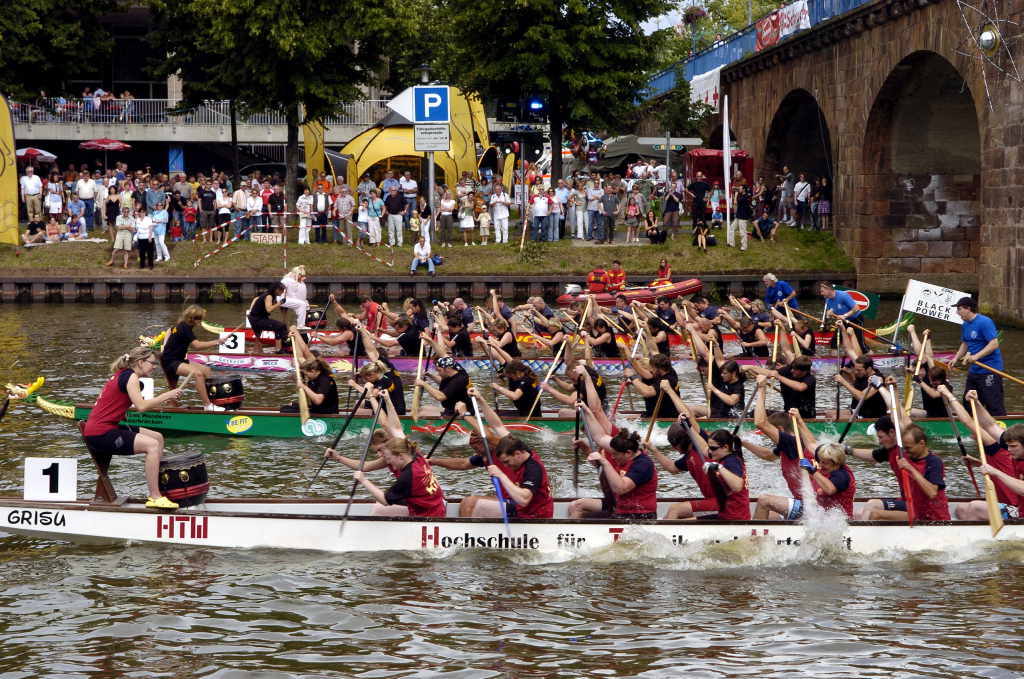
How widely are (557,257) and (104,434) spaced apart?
82.4 ft

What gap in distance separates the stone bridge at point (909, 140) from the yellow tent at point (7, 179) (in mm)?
23301

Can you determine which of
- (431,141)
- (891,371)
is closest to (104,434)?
(891,371)

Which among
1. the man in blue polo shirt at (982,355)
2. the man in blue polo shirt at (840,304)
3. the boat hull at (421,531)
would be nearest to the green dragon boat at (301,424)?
the man in blue polo shirt at (982,355)

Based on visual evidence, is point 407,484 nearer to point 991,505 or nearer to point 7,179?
point 991,505

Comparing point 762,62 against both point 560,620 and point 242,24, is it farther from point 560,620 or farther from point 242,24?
point 560,620

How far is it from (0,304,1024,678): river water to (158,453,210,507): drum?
1.89 feet

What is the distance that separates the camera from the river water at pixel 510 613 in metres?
10.7

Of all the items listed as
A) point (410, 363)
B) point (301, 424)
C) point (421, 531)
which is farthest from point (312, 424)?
point (421, 531)

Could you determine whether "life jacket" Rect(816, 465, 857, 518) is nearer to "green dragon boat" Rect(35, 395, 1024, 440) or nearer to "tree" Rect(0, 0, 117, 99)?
"green dragon boat" Rect(35, 395, 1024, 440)

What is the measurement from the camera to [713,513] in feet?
43.8

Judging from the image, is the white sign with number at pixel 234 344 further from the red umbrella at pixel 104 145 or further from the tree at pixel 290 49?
the red umbrella at pixel 104 145

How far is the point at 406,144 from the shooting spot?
46656mm

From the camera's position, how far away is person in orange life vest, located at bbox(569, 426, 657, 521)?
1283cm

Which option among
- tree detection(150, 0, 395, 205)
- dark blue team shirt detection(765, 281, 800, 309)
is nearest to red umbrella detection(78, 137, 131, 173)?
tree detection(150, 0, 395, 205)
